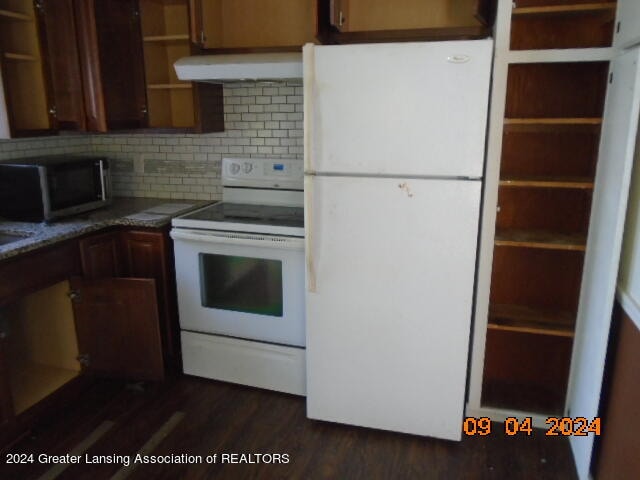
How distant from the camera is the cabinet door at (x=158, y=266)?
8.64 feet

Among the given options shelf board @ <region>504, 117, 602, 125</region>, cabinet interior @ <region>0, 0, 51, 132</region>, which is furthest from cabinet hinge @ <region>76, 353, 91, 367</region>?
shelf board @ <region>504, 117, 602, 125</region>

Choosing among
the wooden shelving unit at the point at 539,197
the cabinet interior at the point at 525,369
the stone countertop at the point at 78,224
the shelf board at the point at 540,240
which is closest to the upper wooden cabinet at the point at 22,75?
the stone countertop at the point at 78,224

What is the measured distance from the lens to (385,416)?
2260 mm

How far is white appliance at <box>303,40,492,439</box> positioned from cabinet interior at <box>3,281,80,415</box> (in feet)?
4.32

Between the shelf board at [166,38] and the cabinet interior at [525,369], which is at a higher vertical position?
the shelf board at [166,38]

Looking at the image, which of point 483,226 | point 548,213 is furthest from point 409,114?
point 548,213

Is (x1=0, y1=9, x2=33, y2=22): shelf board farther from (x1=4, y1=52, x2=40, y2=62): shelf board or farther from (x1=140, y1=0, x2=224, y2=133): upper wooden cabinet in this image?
(x1=140, y1=0, x2=224, y2=133): upper wooden cabinet

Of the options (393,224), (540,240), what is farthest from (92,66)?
(540,240)

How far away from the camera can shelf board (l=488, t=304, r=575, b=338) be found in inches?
87.8

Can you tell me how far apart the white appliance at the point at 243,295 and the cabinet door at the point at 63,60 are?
0.85 meters

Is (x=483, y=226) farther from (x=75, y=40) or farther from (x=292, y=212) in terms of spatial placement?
(x=75, y=40)

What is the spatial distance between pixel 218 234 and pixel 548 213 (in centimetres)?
159

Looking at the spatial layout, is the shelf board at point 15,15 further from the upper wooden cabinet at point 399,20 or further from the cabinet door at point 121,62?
the upper wooden cabinet at point 399,20

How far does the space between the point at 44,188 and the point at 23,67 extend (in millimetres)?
687
